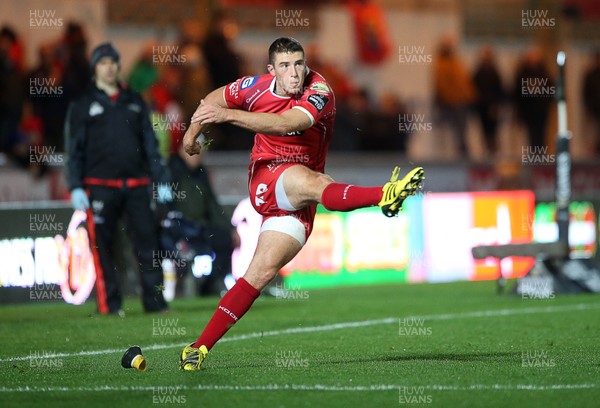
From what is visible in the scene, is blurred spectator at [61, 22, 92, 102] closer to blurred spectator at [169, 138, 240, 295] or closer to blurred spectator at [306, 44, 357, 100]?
blurred spectator at [169, 138, 240, 295]

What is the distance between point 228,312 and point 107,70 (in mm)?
4863

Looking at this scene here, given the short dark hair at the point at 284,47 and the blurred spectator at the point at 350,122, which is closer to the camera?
the short dark hair at the point at 284,47

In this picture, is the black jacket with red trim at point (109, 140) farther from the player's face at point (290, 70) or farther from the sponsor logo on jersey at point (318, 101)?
the sponsor logo on jersey at point (318, 101)

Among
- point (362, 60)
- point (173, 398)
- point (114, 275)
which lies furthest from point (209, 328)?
point (362, 60)

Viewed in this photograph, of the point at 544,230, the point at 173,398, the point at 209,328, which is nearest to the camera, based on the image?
the point at 173,398

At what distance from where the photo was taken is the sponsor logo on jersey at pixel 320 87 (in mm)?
8180

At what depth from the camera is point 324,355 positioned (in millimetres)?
8781

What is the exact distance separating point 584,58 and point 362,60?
18.6 ft

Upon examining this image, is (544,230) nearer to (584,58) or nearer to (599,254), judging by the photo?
(599,254)

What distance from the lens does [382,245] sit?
17891 mm

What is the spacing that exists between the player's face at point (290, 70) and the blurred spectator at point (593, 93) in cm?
1666

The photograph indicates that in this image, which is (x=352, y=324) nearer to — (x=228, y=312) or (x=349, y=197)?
(x=228, y=312)

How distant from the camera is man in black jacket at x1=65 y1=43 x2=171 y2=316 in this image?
482 inches

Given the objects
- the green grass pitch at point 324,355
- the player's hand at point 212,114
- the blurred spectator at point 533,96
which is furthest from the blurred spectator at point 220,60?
the player's hand at point 212,114
